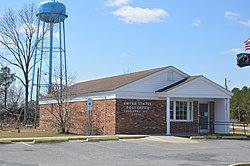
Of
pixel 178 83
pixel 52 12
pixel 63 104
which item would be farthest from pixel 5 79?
pixel 178 83

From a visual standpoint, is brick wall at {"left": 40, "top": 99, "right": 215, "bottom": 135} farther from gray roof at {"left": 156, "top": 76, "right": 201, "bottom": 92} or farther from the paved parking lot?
the paved parking lot

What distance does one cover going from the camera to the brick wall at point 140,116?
2631 cm

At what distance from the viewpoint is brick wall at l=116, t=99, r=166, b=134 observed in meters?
26.3

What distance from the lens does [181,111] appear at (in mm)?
28578

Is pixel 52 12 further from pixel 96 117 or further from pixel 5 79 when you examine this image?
pixel 5 79

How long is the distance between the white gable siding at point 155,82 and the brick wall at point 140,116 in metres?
0.76

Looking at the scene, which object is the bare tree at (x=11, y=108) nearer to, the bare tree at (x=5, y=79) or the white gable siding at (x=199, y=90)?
→ the bare tree at (x=5, y=79)

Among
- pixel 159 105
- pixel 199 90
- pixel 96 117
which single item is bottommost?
pixel 96 117

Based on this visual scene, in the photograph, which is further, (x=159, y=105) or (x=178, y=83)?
(x=178, y=83)

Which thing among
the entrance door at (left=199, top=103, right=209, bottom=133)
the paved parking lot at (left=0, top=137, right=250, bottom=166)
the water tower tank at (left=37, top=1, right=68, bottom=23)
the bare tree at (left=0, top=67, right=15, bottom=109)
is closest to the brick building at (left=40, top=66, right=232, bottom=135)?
the entrance door at (left=199, top=103, right=209, bottom=133)

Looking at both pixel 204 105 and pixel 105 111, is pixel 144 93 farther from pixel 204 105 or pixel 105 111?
pixel 204 105

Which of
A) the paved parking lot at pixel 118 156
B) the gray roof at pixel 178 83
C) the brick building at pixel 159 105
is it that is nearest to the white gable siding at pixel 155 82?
the brick building at pixel 159 105

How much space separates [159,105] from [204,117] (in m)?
4.11

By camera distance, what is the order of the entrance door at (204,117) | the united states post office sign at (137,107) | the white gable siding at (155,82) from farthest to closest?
the entrance door at (204,117) → the white gable siding at (155,82) → the united states post office sign at (137,107)
